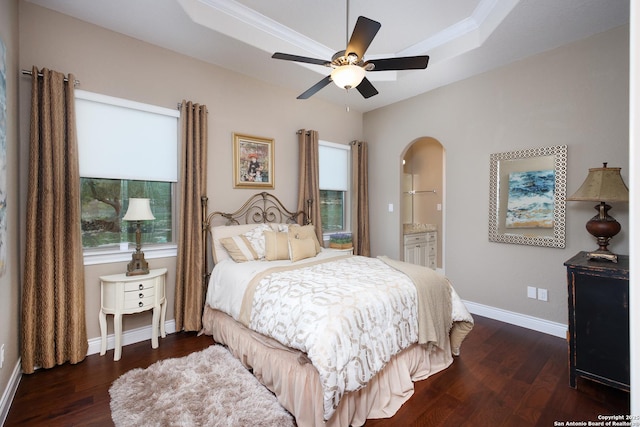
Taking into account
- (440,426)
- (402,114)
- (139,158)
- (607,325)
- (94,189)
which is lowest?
(440,426)

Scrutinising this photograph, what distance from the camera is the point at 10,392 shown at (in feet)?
6.86

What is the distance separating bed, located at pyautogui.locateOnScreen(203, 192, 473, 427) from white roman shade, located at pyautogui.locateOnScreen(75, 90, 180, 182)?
990mm

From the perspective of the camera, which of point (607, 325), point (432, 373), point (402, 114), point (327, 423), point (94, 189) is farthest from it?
point (402, 114)

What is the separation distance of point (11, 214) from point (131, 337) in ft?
4.91

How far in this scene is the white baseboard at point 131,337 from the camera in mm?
2757

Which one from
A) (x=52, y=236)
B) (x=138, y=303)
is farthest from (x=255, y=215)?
(x=52, y=236)

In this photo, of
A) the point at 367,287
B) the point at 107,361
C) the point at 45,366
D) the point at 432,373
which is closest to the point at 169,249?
the point at 107,361

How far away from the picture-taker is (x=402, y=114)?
4559 mm

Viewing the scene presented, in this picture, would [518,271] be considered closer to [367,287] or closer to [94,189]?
[367,287]

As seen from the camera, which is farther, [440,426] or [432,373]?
[432,373]

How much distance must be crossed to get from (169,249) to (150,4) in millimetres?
2250

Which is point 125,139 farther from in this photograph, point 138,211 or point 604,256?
point 604,256

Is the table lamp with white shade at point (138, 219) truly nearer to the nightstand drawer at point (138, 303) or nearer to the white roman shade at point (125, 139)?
the nightstand drawer at point (138, 303)

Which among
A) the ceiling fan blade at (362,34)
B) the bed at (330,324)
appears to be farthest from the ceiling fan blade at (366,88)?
the bed at (330,324)
